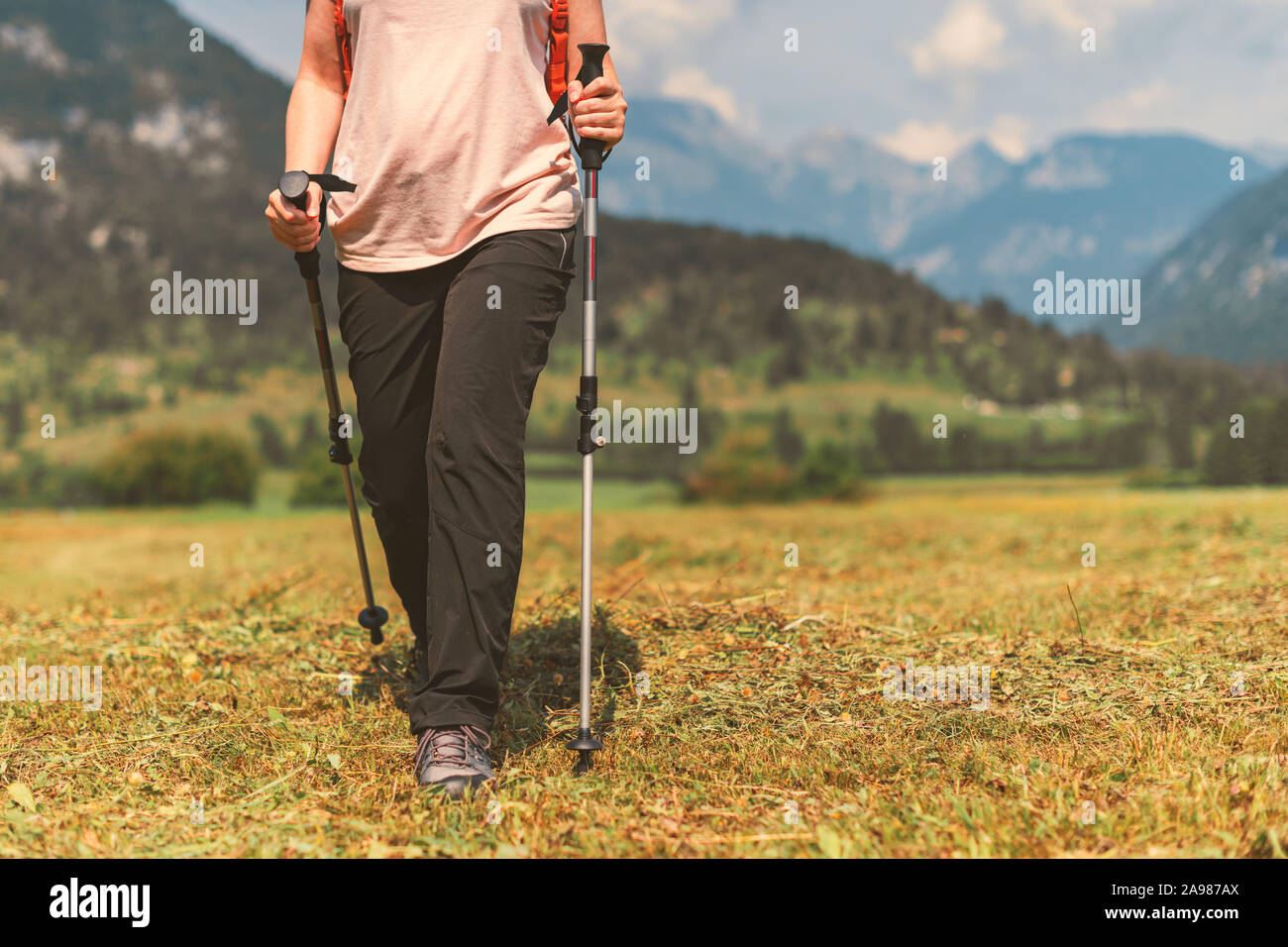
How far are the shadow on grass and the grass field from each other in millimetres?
16

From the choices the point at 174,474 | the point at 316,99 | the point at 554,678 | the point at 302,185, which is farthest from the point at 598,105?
the point at 174,474

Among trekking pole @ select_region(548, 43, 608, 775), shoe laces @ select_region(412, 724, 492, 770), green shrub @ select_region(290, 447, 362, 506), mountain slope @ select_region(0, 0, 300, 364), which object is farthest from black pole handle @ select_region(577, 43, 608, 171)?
mountain slope @ select_region(0, 0, 300, 364)

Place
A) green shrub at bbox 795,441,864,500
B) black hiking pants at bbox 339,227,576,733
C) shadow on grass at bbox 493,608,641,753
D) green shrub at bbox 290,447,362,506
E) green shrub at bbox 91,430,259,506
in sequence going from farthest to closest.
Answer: green shrub at bbox 91,430,259,506 < green shrub at bbox 795,441,864,500 < green shrub at bbox 290,447,362,506 < shadow on grass at bbox 493,608,641,753 < black hiking pants at bbox 339,227,576,733

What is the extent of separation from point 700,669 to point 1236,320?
6442 inches

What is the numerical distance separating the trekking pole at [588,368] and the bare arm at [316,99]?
2.73 feet

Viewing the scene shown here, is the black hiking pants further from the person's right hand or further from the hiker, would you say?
the person's right hand

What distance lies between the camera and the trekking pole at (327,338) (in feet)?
8.96

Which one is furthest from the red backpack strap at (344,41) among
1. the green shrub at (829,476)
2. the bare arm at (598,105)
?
the green shrub at (829,476)

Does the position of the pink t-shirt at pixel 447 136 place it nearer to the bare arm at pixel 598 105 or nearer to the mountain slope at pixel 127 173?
the bare arm at pixel 598 105

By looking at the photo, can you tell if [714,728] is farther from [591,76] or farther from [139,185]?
[139,185]

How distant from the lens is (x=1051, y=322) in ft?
217

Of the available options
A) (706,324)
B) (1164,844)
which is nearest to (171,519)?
(1164,844)

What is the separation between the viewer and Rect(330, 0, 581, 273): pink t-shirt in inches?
103

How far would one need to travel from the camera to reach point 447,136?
261 cm
